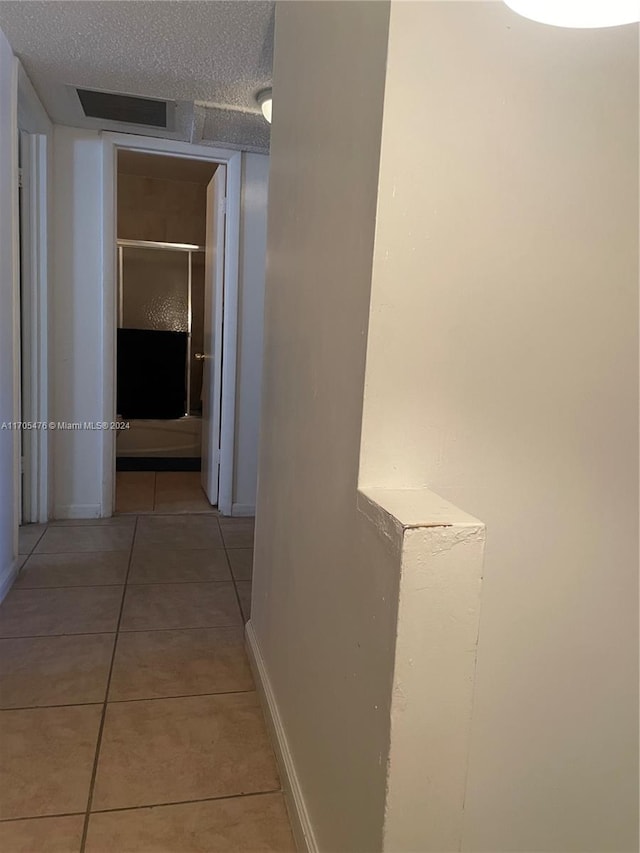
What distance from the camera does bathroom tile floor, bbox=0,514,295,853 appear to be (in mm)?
1149

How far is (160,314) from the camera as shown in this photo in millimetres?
5363

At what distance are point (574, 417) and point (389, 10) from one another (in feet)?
2.22

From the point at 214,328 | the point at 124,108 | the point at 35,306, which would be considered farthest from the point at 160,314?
the point at 124,108

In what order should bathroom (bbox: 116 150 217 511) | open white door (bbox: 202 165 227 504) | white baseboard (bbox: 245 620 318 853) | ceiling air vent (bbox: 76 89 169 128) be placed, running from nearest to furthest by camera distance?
white baseboard (bbox: 245 620 318 853) → ceiling air vent (bbox: 76 89 169 128) → open white door (bbox: 202 165 227 504) → bathroom (bbox: 116 150 217 511)

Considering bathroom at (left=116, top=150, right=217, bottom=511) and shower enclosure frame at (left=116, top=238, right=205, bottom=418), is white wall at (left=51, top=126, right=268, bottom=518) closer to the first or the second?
bathroom at (left=116, top=150, right=217, bottom=511)

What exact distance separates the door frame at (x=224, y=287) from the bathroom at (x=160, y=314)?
1.10 meters

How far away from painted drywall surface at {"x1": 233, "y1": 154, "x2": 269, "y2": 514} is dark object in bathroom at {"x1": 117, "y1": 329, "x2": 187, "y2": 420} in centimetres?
189

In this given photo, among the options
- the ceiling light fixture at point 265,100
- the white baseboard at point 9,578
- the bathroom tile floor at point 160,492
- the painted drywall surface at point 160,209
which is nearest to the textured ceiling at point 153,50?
the ceiling light fixture at point 265,100

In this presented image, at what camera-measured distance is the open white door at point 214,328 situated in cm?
324

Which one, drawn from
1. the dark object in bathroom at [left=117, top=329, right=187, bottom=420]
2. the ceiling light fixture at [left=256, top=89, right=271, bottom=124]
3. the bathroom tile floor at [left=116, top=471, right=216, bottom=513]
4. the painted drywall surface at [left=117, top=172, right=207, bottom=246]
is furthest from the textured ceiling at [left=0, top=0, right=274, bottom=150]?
the dark object in bathroom at [left=117, top=329, right=187, bottom=420]

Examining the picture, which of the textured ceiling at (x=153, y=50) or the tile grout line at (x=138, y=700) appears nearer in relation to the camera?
the tile grout line at (x=138, y=700)

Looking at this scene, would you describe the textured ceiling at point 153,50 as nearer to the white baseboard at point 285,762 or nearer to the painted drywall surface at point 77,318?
the painted drywall surface at point 77,318

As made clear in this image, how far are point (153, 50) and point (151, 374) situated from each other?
3.37m

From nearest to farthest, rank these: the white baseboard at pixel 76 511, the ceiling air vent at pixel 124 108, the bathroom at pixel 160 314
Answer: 1. the ceiling air vent at pixel 124 108
2. the white baseboard at pixel 76 511
3. the bathroom at pixel 160 314
